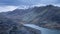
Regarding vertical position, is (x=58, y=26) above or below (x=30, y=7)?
below

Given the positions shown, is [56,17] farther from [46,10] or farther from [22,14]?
[22,14]

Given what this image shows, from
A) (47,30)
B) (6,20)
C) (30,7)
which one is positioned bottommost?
(47,30)

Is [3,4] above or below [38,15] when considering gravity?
above

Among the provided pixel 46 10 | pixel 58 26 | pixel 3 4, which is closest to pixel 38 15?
pixel 46 10

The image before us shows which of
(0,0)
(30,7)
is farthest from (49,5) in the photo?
(0,0)

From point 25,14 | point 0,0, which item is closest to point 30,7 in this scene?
point 25,14

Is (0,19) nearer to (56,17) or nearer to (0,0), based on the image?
(0,0)
